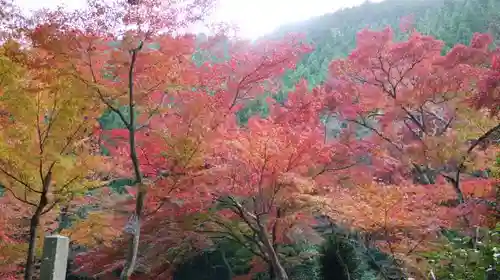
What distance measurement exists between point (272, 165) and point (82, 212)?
11.5m

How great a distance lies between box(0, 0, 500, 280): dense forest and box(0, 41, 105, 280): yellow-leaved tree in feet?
0.08

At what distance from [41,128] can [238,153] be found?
10.6 feet

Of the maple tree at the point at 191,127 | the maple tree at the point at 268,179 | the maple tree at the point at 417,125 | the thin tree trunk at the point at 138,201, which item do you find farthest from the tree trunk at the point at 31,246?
the maple tree at the point at 417,125

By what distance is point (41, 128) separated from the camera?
7070mm

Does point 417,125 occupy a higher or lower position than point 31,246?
higher

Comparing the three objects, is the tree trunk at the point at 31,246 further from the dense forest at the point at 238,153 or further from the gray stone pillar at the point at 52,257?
the gray stone pillar at the point at 52,257

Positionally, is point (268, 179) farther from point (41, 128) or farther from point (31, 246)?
point (31, 246)

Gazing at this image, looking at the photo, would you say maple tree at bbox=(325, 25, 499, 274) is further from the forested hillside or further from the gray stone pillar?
the gray stone pillar

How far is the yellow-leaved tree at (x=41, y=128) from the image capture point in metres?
6.90

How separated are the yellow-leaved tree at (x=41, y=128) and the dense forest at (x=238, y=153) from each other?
23mm

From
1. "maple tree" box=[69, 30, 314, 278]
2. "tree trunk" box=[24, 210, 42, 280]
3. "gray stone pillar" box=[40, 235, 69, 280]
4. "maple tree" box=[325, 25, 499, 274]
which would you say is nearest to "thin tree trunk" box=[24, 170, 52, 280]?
"tree trunk" box=[24, 210, 42, 280]

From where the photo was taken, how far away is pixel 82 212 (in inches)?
676

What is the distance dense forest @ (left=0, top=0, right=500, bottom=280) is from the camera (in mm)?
6957

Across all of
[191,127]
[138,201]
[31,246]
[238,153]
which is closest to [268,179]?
[238,153]
